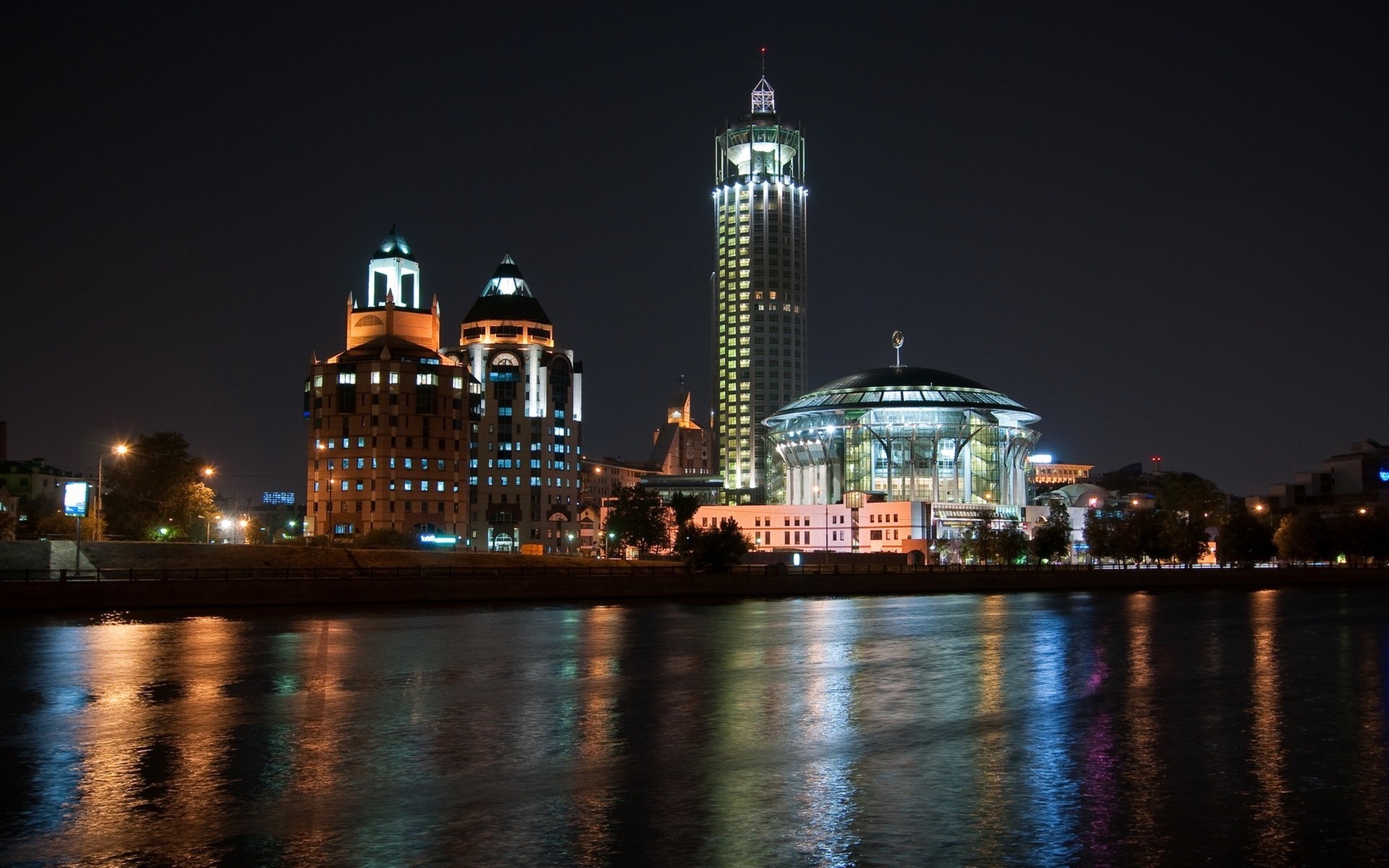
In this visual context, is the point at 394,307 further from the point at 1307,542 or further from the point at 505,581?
the point at 1307,542

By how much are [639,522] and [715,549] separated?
22.3 m

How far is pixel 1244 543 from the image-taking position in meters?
165

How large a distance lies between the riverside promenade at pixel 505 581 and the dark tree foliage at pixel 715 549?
227 centimetres

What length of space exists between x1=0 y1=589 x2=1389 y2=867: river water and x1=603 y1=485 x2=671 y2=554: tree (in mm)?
80129

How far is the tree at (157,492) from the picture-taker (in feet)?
408

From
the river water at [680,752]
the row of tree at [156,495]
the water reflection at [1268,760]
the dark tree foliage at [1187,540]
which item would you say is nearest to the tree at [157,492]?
the row of tree at [156,495]

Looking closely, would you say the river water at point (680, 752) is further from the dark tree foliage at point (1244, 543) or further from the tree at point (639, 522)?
the dark tree foliage at point (1244, 543)

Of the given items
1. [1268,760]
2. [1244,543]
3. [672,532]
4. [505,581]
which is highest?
[672,532]

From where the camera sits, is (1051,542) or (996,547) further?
(1051,542)

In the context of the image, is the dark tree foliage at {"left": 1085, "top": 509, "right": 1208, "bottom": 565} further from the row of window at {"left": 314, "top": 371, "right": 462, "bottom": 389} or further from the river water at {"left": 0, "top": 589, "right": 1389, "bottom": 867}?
the river water at {"left": 0, "top": 589, "right": 1389, "bottom": 867}

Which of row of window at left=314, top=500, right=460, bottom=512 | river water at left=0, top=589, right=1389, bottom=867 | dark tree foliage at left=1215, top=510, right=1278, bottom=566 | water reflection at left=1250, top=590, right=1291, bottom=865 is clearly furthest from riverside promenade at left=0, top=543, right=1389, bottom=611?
water reflection at left=1250, top=590, right=1291, bottom=865

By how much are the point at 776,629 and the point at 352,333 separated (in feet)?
423

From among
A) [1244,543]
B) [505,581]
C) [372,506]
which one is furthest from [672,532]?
[1244,543]

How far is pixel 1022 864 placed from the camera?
2178 centimetres
